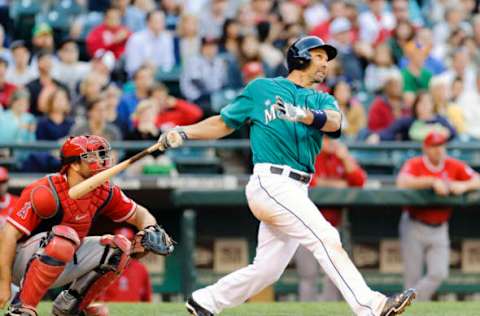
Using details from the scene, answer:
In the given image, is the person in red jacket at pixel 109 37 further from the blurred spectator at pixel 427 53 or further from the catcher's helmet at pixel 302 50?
the catcher's helmet at pixel 302 50

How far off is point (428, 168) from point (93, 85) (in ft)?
10.8

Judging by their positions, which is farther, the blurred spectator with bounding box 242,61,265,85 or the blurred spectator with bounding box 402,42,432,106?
the blurred spectator with bounding box 402,42,432,106

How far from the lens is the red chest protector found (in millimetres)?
7141

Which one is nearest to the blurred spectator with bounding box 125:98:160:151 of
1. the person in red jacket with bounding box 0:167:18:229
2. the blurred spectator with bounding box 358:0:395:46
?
the person in red jacket with bounding box 0:167:18:229

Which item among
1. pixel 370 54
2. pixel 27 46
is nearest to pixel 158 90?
pixel 27 46

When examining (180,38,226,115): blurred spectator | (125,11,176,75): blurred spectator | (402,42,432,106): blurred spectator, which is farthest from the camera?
(402,42,432,106): blurred spectator

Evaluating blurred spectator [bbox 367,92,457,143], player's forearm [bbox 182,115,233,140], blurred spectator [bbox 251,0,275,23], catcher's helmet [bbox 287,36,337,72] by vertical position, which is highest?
blurred spectator [bbox 251,0,275,23]

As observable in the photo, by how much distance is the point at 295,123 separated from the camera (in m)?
7.00

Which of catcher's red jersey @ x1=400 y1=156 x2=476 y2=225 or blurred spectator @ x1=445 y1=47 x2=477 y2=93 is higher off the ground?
blurred spectator @ x1=445 y1=47 x2=477 y2=93

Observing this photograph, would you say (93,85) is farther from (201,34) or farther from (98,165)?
(98,165)

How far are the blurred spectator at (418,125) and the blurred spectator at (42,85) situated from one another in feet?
10.2

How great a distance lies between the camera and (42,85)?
12.0 m

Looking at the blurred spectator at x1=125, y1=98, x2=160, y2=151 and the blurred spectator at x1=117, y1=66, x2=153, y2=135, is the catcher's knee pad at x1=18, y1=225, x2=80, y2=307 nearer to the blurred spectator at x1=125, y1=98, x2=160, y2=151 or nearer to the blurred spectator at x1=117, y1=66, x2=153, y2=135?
the blurred spectator at x1=125, y1=98, x2=160, y2=151

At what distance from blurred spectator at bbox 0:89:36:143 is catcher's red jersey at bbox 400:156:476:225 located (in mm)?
3416
